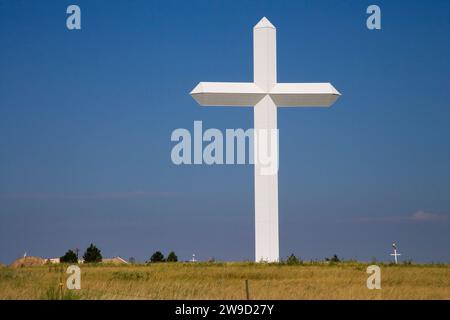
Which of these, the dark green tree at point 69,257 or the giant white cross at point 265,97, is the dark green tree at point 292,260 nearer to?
the giant white cross at point 265,97

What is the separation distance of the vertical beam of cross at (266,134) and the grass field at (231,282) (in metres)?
1.72

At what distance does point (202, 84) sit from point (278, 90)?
259cm

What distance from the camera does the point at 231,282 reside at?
16969mm

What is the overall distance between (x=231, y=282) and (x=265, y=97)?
8.99 meters

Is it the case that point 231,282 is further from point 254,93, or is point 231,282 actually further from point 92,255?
point 92,255

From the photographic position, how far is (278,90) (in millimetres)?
24250

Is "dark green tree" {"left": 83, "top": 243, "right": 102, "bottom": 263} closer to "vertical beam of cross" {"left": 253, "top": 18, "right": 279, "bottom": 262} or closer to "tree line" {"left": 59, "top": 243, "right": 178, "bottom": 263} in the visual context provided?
"tree line" {"left": 59, "top": 243, "right": 178, "bottom": 263}

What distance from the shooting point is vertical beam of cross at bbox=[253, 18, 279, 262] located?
23.8 meters

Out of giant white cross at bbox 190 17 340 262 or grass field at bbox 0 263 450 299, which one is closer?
grass field at bbox 0 263 450 299

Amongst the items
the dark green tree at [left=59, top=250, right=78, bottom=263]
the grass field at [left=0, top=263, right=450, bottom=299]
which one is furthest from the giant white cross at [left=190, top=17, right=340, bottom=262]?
the dark green tree at [left=59, top=250, right=78, bottom=263]
